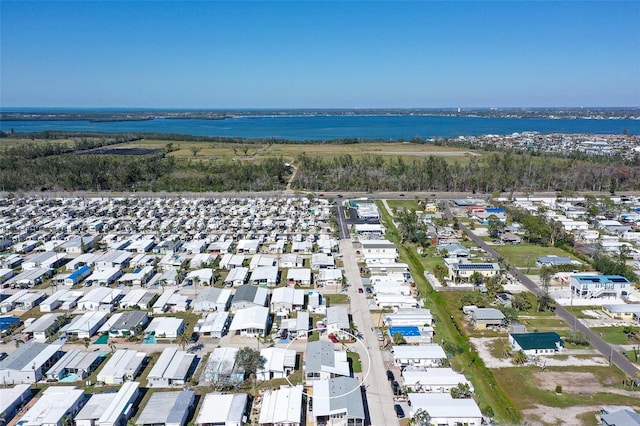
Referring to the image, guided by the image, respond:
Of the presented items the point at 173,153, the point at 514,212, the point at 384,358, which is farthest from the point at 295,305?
the point at 173,153

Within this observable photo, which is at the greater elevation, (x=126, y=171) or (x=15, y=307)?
(x=126, y=171)

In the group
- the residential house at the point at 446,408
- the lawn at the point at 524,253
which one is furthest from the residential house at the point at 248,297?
the lawn at the point at 524,253

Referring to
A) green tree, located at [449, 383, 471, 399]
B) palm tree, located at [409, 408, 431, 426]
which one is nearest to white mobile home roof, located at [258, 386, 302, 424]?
palm tree, located at [409, 408, 431, 426]

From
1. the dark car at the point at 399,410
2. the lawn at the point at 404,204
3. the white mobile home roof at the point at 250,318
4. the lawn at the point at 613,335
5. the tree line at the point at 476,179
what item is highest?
the tree line at the point at 476,179

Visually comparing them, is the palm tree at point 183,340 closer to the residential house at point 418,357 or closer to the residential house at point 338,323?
the residential house at point 338,323

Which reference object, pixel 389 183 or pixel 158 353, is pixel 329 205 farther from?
pixel 158 353

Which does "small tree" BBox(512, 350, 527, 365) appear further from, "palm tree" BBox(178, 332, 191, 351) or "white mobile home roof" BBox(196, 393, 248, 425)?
"palm tree" BBox(178, 332, 191, 351)
